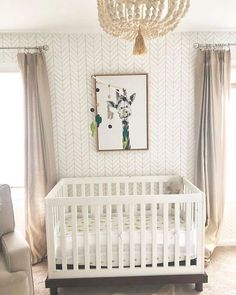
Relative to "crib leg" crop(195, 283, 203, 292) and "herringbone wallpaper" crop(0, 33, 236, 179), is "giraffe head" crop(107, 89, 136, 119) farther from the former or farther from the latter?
"crib leg" crop(195, 283, 203, 292)

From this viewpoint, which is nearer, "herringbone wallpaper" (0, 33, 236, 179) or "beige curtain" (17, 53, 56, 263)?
"beige curtain" (17, 53, 56, 263)

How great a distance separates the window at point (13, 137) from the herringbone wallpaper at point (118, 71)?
30 centimetres

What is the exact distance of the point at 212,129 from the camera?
3.11m

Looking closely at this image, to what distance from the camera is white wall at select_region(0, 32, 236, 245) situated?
3.18 metres

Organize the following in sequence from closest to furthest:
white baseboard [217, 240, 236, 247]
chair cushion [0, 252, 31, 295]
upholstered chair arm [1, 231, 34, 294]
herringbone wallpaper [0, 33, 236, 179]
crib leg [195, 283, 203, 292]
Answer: chair cushion [0, 252, 31, 295] < upholstered chair arm [1, 231, 34, 294] < crib leg [195, 283, 203, 292] < herringbone wallpaper [0, 33, 236, 179] < white baseboard [217, 240, 236, 247]

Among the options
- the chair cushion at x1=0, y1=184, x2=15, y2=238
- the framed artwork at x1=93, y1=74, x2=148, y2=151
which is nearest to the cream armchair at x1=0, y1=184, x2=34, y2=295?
the chair cushion at x1=0, y1=184, x2=15, y2=238

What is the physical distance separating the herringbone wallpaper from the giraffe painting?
19cm

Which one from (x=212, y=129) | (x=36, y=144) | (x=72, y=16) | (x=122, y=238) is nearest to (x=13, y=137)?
(x=36, y=144)

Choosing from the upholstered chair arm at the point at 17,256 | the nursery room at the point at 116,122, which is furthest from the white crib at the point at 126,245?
the upholstered chair arm at the point at 17,256

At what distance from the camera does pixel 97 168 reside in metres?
3.33

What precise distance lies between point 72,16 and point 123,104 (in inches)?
40.3

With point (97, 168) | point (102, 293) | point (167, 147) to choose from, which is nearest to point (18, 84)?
point (97, 168)

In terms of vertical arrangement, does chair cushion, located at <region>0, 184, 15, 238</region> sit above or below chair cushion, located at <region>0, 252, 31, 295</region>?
above

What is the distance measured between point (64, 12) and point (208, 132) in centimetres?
184
